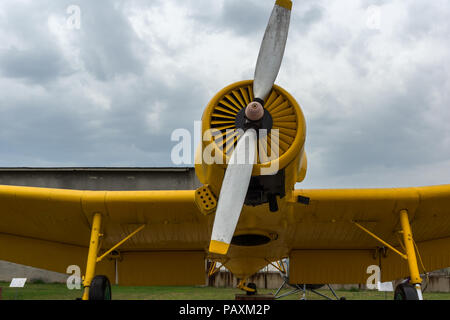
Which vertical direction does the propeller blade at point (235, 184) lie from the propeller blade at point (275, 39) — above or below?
below

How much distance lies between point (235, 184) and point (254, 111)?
1.14m

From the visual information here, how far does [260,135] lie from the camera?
6320mm

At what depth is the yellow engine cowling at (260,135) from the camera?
6.31 meters

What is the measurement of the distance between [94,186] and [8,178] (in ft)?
20.1

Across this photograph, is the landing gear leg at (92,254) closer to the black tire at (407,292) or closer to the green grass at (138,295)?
the black tire at (407,292)

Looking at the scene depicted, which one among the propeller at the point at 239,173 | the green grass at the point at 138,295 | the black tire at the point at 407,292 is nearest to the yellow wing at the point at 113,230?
the propeller at the point at 239,173

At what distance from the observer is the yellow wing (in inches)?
313

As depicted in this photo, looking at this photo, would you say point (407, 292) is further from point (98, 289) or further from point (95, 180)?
point (95, 180)

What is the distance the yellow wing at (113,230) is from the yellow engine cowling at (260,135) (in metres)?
1.62

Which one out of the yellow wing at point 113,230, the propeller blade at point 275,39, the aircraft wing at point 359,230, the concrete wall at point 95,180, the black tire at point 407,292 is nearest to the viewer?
the propeller blade at point 275,39

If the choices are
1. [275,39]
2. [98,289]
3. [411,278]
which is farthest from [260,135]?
[98,289]
